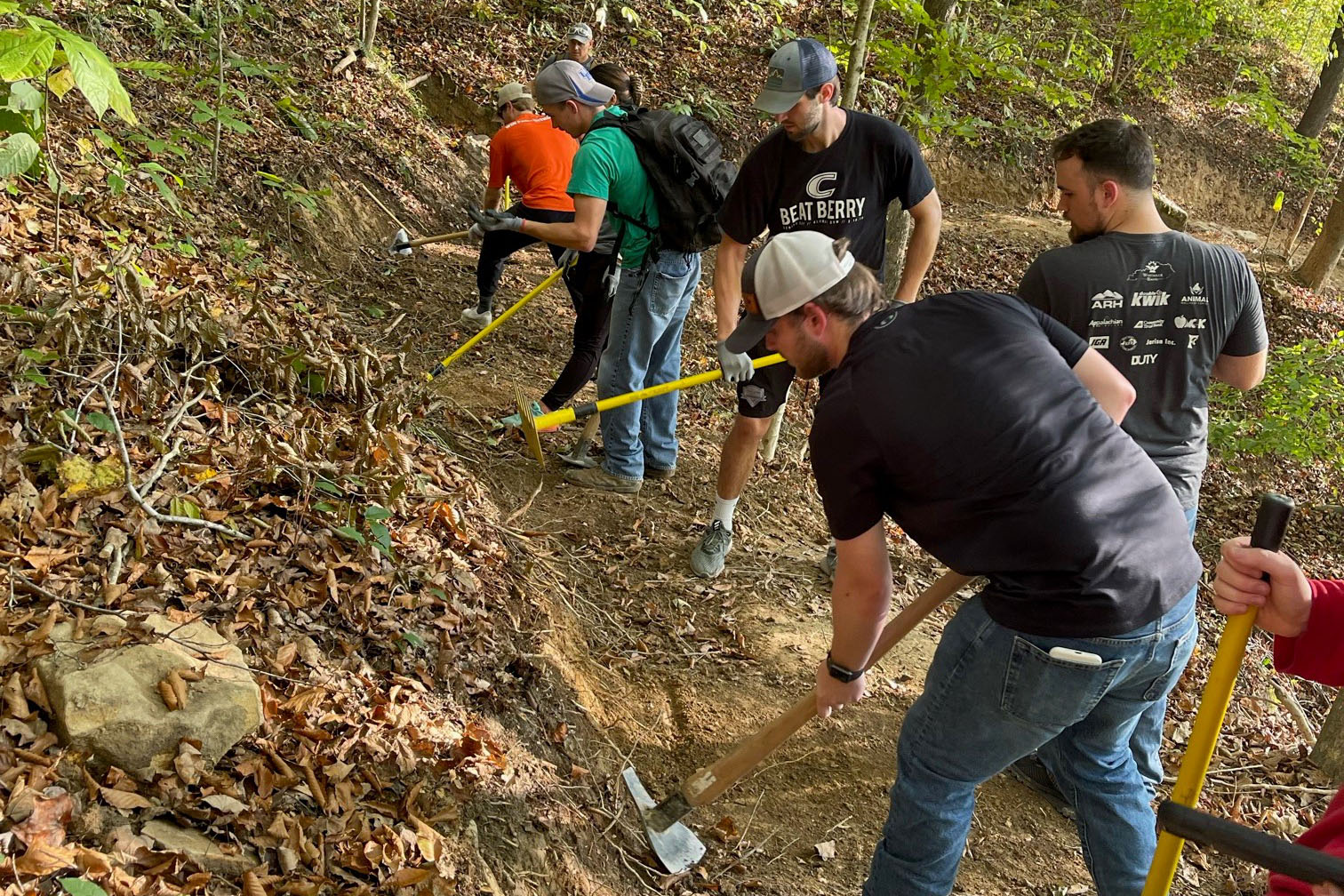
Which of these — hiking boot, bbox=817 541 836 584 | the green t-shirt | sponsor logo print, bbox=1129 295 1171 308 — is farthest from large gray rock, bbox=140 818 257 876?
hiking boot, bbox=817 541 836 584

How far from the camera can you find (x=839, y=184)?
14.4 ft

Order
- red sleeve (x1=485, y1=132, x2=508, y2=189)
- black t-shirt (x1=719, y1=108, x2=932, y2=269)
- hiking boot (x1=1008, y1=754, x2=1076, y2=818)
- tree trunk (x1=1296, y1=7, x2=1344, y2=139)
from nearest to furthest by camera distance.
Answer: hiking boot (x1=1008, y1=754, x2=1076, y2=818) < black t-shirt (x1=719, y1=108, x2=932, y2=269) < red sleeve (x1=485, y1=132, x2=508, y2=189) < tree trunk (x1=1296, y1=7, x2=1344, y2=139)

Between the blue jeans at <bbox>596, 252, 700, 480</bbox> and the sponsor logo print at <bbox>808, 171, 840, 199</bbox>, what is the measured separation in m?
0.89

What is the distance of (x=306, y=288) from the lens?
592cm

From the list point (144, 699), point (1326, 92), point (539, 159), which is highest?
point (1326, 92)

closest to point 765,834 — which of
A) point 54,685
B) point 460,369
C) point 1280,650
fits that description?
point 1280,650

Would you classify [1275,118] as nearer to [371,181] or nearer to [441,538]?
[371,181]

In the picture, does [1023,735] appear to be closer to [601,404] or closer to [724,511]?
[724,511]

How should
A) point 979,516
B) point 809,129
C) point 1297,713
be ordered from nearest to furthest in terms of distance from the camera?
point 979,516
point 809,129
point 1297,713

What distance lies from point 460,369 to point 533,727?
3786 millimetres

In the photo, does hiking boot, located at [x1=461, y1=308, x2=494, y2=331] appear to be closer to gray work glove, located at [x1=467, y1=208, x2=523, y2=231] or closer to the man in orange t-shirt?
the man in orange t-shirt

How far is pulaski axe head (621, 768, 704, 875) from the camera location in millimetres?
3273

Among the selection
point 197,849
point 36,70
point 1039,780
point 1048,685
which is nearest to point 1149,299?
point 1048,685

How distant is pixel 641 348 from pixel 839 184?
146 cm
